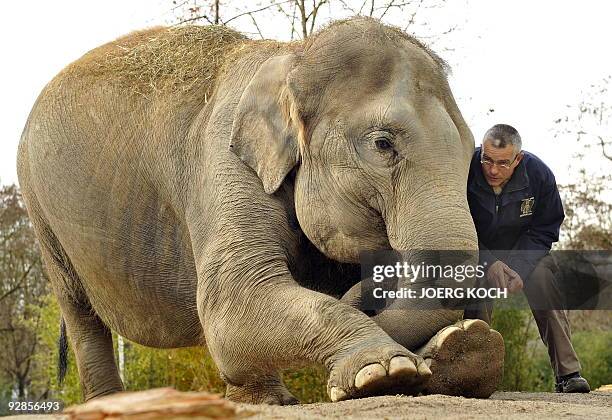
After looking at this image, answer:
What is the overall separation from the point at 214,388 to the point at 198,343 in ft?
21.2

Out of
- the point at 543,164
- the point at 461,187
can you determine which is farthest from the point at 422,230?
the point at 543,164

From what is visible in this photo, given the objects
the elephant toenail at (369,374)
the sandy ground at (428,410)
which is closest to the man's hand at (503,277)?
the sandy ground at (428,410)

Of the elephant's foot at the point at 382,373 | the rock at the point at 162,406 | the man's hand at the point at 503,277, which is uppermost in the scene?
the rock at the point at 162,406

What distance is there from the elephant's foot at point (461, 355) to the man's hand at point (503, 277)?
1.36 m

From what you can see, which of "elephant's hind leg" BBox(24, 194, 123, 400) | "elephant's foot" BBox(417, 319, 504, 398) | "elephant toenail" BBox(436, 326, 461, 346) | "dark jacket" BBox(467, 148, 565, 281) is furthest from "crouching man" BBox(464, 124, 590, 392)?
"elephant's hind leg" BBox(24, 194, 123, 400)

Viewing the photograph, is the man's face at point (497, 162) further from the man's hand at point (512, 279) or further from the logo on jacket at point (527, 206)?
the man's hand at point (512, 279)

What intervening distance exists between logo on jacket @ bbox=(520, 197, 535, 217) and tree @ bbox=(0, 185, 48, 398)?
1855cm

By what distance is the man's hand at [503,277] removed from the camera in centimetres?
665

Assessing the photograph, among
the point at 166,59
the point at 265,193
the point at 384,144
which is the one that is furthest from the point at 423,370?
the point at 166,59

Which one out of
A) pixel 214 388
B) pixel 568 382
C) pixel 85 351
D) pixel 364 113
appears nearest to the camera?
pixel 364 113

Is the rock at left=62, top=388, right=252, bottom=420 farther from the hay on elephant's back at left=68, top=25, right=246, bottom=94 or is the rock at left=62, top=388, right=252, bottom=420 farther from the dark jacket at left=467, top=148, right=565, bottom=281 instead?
the hay on elephant's back at left=68, top=25, right=246, bottom=94

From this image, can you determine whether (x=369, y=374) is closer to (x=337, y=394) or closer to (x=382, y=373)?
(x=382, y=373)

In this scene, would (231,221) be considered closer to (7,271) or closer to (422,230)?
(422,230)

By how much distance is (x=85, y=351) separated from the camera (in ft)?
27.7
